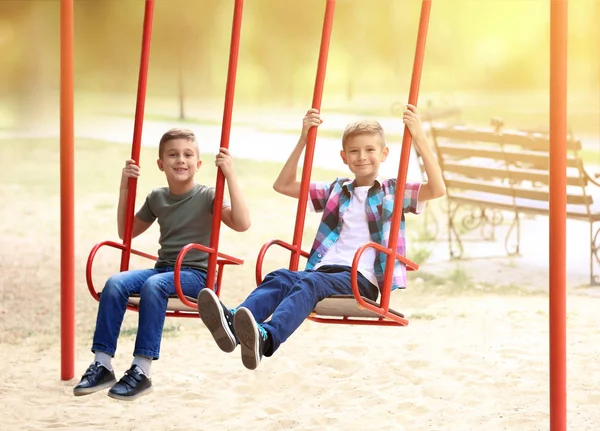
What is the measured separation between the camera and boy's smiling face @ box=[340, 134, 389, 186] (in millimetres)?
3928

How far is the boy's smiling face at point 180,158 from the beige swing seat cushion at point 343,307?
2.80 feet

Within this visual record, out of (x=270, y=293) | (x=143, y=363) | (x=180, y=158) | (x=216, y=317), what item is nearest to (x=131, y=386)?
(x=143, y=363)

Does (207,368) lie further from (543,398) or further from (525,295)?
(525,295)

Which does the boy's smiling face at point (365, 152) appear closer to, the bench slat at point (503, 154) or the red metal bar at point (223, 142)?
the red metal bar at point (223, 142)

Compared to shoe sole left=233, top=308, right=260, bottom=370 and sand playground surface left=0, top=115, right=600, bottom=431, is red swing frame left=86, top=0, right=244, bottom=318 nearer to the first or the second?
shoe sole left=233, top=308, right=260, bottom=370

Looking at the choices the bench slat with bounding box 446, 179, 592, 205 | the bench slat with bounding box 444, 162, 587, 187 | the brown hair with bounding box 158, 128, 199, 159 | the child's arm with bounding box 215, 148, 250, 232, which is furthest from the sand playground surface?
the brown hair with bounding box 158, 128, 199, 159

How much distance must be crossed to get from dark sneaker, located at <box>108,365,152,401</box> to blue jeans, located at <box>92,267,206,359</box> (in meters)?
0.08

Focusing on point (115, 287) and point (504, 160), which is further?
point (504, 160)

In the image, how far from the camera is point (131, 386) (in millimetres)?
3768

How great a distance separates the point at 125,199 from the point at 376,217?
1075mm

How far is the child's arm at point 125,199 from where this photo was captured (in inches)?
162

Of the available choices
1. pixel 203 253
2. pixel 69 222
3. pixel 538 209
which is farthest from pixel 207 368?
pixel 538 209

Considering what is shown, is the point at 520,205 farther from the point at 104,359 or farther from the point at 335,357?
the point at 104,359

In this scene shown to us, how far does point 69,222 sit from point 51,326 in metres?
3.90
